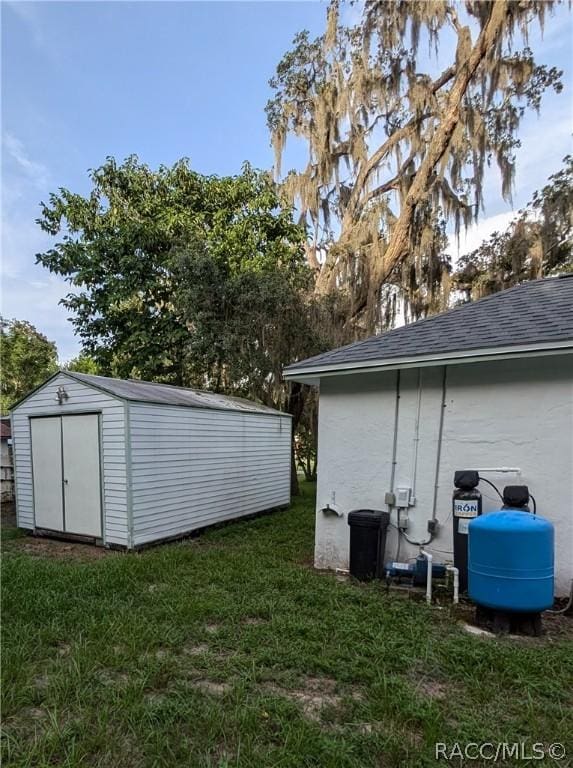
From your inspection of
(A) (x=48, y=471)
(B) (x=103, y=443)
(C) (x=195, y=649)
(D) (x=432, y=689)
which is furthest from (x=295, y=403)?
(D) (x=432, y=689)

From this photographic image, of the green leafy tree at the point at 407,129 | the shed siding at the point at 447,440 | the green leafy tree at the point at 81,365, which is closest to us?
the shed siding at the point at 447,440

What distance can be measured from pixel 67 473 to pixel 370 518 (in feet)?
14.7

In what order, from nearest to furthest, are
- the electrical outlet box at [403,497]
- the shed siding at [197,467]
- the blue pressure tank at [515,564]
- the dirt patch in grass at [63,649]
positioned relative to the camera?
the dirt patch in grass at [63,649], the blue pressure tank at [515,564], the electrical outlet box at [403,497], the shed siding at [197,467]

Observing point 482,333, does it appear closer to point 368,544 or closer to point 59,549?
point 368,544

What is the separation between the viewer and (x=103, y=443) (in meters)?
5.86

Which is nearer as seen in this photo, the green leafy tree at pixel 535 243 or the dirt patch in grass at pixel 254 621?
the dirt patch in grass at pixel 254 621

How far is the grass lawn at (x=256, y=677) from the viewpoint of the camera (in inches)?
79.3

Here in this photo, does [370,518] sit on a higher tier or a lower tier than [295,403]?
lower

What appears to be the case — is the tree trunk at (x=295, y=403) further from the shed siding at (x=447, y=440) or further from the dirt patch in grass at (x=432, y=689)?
the dirt patch in grass at (x=432, y=689)

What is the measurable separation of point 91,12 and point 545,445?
27.8 feet

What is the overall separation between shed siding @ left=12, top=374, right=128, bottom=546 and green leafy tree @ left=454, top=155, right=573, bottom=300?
10446mm

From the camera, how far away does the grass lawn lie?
201 centimetres

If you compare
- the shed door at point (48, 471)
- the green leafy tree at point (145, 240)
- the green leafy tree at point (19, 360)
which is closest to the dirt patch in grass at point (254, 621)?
Answer: the shed door at point (48, 471)

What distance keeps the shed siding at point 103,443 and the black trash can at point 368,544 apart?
3048 mm
